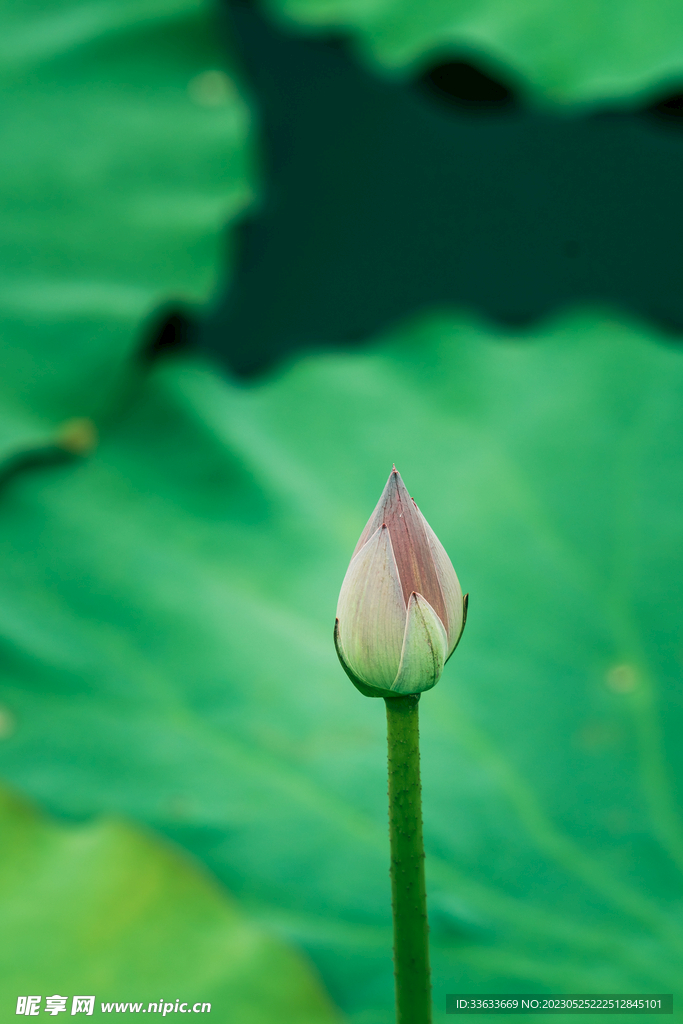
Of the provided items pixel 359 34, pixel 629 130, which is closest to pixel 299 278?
pixel 359 34

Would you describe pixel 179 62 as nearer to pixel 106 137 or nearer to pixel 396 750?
pixel 106 137

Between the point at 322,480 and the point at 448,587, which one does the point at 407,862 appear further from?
the point at 322,480

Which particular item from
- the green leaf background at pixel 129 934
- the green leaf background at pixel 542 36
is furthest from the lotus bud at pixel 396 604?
the green leaf background at pixel 542 36

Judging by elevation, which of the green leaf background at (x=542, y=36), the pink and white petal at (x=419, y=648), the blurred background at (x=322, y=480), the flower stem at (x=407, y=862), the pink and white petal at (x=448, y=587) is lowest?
the flower stem at (x=407, y=862)

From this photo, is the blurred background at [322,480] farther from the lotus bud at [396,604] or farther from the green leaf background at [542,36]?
the lotus bud at [396,604]

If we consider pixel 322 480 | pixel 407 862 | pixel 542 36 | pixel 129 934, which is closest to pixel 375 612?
pixel 407 862

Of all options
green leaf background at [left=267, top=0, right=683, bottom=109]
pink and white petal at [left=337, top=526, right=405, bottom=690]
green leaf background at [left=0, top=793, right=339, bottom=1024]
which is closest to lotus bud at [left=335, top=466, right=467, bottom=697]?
pink and white petal at [left=337, top=526, right=405, bottom=690]

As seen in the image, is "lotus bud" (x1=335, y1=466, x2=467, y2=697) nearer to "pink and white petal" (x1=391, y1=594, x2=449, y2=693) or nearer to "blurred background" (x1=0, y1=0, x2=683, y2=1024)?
"pink and white petal" (x1=391, y1=594, x2=449, y2=693)
